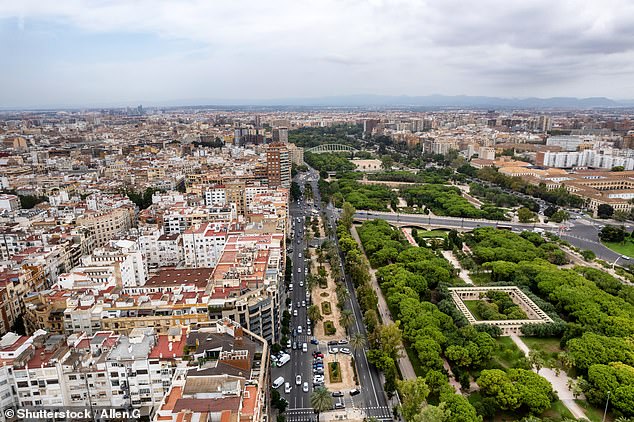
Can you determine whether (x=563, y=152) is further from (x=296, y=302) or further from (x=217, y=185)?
(x=296, y=302)

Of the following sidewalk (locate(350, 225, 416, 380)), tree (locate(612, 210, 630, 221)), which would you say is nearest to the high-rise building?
sidewalk (locate(350, 225, 416, 380))

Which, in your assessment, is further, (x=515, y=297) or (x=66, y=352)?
(x=515, y=297)

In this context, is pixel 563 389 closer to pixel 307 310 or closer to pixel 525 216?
pixel 307 310

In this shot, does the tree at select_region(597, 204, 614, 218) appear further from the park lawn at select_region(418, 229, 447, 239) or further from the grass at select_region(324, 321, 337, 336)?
the grass at select_region(324, 321, 337, 336)

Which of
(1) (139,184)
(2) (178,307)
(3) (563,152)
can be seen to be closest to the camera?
(2) (178,307)

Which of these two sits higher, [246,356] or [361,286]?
[246,356]

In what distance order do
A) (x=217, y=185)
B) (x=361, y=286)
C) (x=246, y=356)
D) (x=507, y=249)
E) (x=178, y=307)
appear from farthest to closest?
(x=217, y=185) → (x=507, y=249) → (x=361, y=286) → (x=178, y=307) → (x=246, y=356)

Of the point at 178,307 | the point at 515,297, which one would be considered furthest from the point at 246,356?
the point at 515,297

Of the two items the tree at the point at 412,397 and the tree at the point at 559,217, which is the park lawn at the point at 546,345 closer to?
the tree at the point at 412,397
